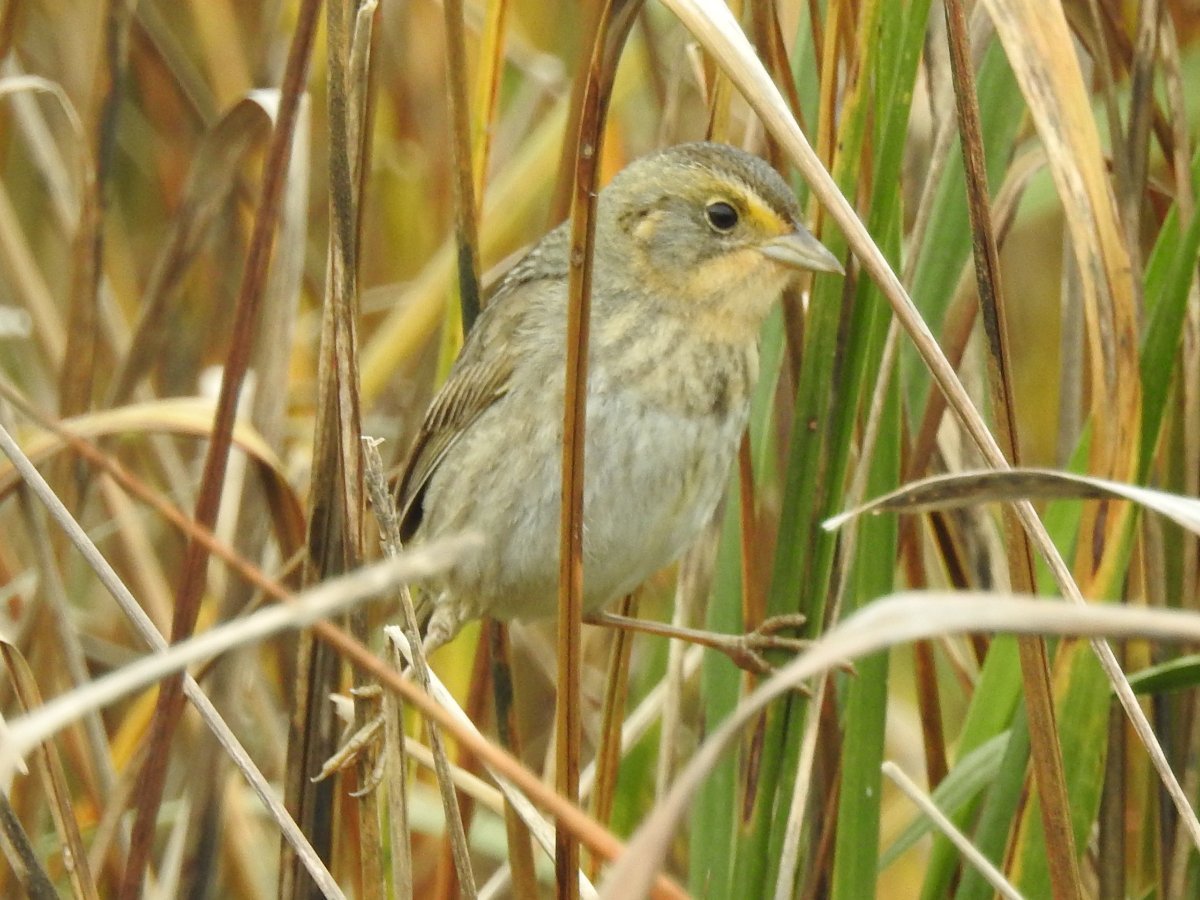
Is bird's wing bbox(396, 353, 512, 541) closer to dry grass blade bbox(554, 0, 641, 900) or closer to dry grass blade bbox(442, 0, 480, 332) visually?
dry grass blade bbox(442, 0, 480, 332)

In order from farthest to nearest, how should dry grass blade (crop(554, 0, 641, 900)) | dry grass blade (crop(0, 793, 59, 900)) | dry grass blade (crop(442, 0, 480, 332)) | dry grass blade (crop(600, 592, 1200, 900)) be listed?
dry grass blade (crop(442, 0, 480, 332)), dry grass blade (crop(0, 793, 59, 900)), dry grass blade (crop(554, 0, 641, 900)), dry grass blade (crop(600, 592, 1200, 900))

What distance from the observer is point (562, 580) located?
148 cm

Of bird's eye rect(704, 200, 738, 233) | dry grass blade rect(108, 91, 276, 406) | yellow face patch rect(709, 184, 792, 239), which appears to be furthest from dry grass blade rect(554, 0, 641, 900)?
dry grass blade rect(108, 91, 276, 406)

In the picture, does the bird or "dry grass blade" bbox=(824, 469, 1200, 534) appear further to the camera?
the bird

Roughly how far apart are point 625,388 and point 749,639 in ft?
1.45

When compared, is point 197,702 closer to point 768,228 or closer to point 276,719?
point 768,228

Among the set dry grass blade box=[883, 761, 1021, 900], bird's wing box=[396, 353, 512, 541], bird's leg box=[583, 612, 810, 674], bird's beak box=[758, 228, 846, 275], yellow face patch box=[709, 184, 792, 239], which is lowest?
dry grass blade box=[883, 761, 1021, 900]

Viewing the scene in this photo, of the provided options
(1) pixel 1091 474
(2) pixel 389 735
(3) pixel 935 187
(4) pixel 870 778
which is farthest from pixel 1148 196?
(2) pixel 389 735

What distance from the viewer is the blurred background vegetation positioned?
1716 mm

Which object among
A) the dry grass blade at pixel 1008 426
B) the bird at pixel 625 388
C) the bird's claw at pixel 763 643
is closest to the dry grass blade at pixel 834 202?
the dry grass blade at pixel 1008 426

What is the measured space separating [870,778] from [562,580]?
52 cm

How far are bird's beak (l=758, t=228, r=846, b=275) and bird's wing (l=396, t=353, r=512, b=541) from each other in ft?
1.62

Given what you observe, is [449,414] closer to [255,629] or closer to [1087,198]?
[1087,198]

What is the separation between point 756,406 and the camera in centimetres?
211
